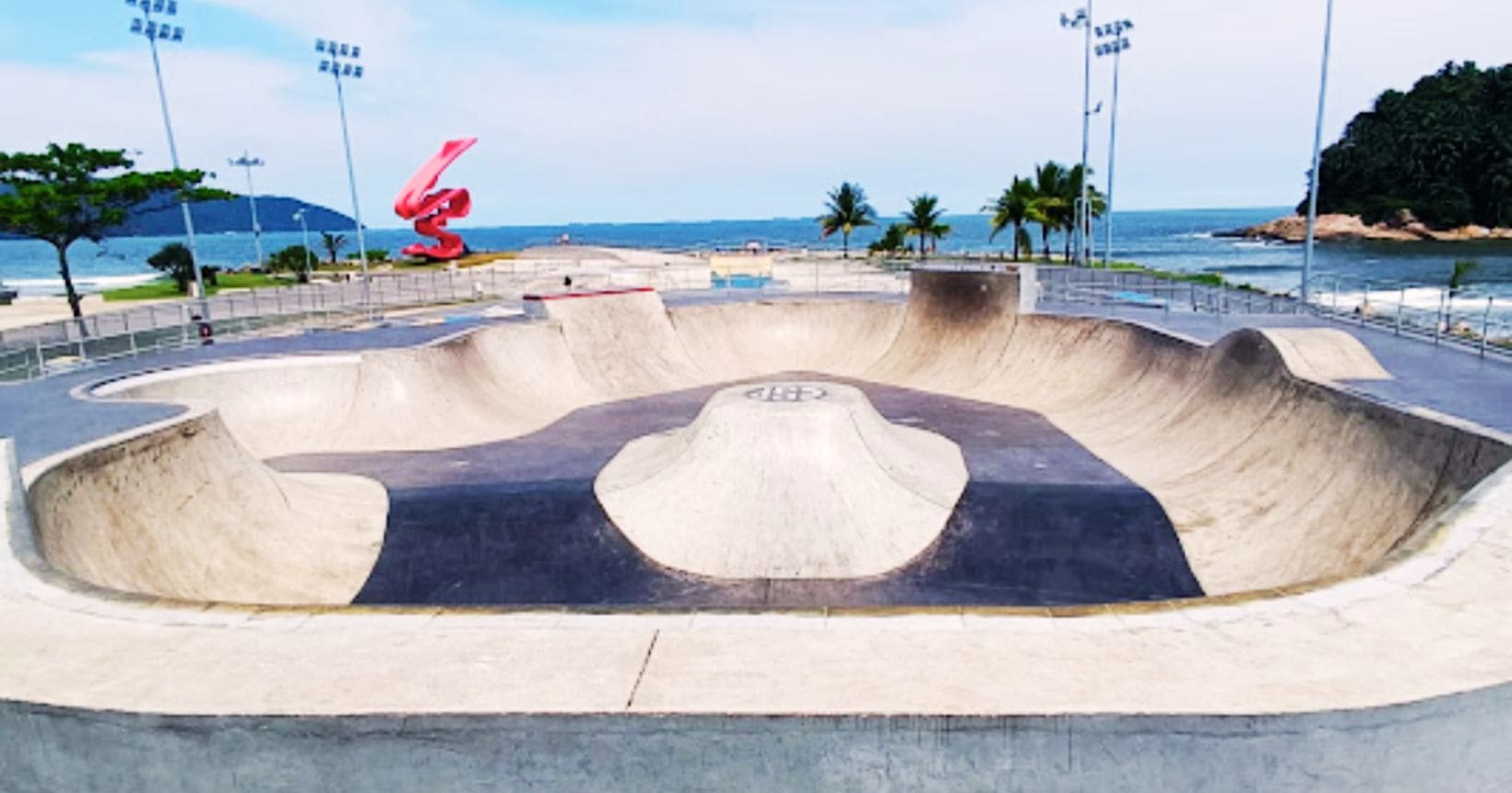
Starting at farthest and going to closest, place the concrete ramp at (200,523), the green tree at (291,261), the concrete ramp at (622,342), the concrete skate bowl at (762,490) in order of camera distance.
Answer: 1. the green tree at (291,261)
2. the concrete ramp at (622,342)
3. the concrete skate bowl at (762,490)
4. the concrete ramp at (200,523)

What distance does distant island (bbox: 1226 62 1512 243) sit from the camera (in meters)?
110

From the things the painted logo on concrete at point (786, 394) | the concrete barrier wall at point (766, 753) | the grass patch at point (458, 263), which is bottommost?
the painted logo on concrete at point (786, 394)

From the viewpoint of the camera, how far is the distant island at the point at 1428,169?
11044cm

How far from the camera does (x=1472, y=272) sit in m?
73.0

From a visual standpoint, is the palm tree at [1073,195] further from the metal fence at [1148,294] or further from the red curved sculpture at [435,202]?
the red curved sculpture at [435,202]

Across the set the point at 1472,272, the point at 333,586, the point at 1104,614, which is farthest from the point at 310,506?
the point at 1472,272

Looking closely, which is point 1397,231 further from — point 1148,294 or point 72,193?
point 72,193

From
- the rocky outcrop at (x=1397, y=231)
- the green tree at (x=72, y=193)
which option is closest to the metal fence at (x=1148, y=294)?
the green tree at (x=72, y=193)

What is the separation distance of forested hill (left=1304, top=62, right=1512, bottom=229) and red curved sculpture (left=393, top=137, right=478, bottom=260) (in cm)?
12319

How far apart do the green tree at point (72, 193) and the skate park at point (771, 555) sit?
46.5ft

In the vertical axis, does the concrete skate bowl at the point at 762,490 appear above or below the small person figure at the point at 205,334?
below

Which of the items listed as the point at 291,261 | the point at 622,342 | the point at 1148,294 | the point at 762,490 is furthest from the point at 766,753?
the point at 291,261

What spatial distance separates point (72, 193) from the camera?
3177 cm

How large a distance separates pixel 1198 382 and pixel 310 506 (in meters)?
18.2
